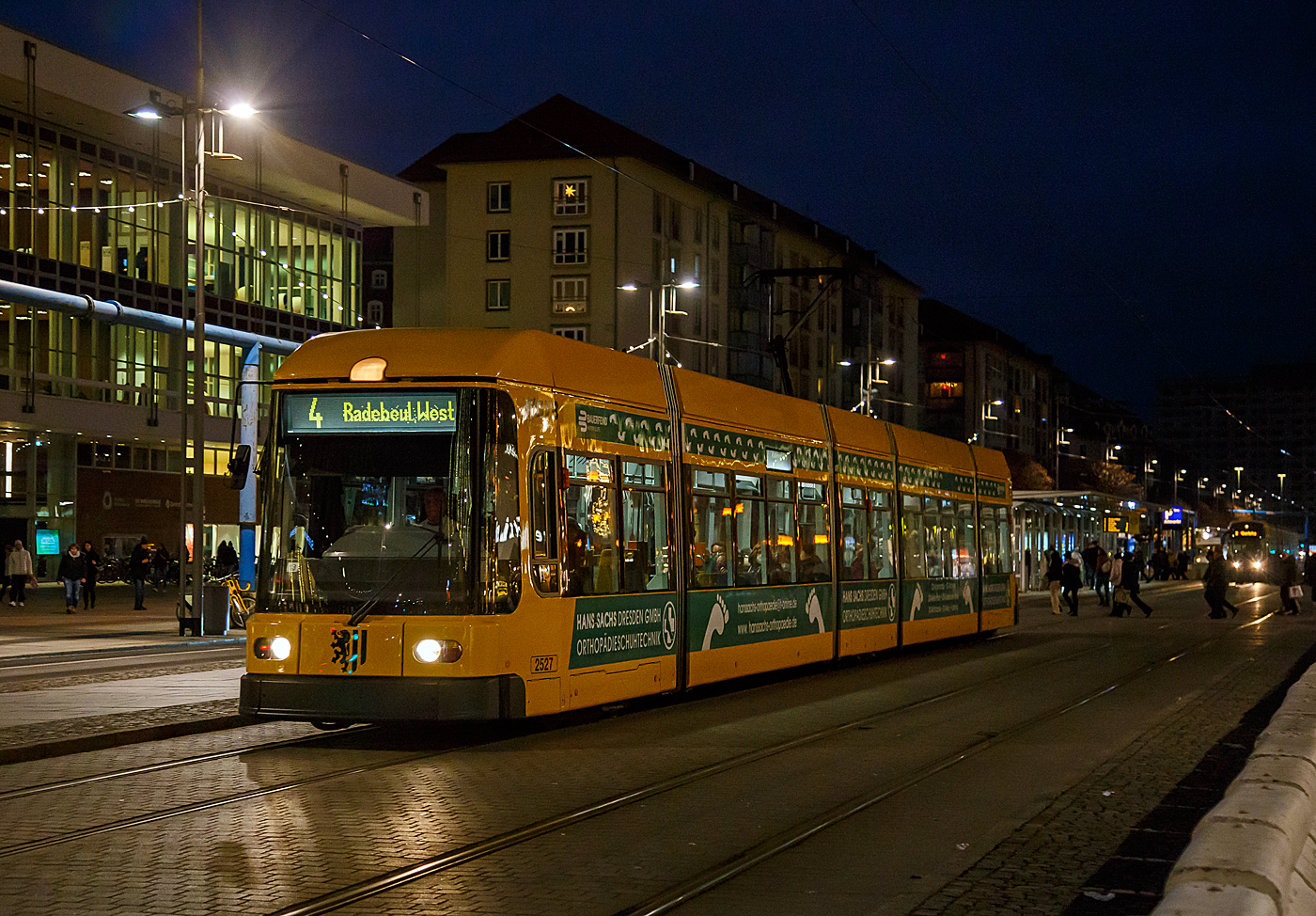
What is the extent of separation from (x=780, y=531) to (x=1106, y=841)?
30.3 feet

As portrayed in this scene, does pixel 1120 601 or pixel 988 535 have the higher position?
pixel 988 535

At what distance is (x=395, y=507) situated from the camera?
1142 cm

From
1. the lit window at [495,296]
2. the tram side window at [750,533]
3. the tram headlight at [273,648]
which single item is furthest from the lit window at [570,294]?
the tram headlight at [273,648]

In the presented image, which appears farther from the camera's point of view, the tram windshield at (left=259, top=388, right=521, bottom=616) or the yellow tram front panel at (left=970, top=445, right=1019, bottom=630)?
the yellow tram front panel at (left=970, top=445, right=1019, bottom=630)

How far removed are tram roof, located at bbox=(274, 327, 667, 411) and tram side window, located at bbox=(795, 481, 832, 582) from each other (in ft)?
18.5

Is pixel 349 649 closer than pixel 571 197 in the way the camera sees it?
Yes

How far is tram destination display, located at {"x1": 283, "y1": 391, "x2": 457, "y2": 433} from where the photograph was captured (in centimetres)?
1153

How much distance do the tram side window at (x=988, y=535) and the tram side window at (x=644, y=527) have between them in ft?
40.3

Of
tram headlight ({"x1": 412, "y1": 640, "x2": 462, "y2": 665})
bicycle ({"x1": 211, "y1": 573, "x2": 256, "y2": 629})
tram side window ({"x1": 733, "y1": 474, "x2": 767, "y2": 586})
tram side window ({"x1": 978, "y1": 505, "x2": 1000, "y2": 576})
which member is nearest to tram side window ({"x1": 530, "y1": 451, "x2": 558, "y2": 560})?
tram headlight ({"x1": 412, "y1": 640, "x2": 462, "y2": 665})

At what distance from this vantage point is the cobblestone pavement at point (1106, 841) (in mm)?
6754

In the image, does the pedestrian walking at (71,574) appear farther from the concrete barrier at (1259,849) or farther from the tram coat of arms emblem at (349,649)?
the concrete barrier at (1259,849)

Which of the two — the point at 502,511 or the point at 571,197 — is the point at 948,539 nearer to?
the point at 502,511

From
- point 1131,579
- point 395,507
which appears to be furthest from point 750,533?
point 1131,579

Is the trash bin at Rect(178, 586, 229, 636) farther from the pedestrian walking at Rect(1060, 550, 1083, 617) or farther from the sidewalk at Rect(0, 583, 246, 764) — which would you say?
the pedestrian walking at Rect(1060, 550, 1083, 617)
